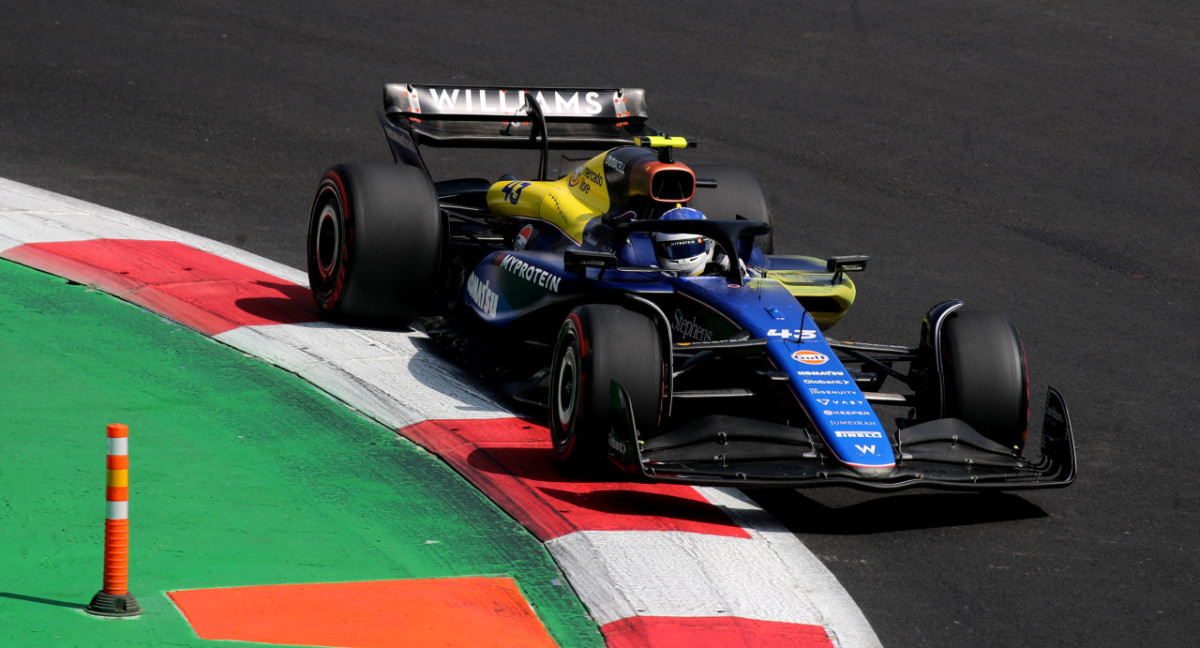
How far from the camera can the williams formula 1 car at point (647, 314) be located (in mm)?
6105

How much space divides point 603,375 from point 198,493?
5.45 ft

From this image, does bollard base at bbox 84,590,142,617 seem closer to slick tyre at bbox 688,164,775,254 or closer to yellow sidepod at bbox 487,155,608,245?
yellow sidepod at bbox 487,155,608,245

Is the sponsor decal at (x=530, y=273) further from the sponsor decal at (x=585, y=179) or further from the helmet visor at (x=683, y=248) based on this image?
the sponsor decal at (x=585, y=179)

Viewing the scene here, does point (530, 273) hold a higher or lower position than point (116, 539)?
higher

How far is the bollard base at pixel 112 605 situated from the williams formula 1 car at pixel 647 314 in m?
2.04

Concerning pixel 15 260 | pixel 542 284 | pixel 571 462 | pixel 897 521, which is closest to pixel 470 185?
pixel 542 284

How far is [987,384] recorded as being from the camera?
6582 mm

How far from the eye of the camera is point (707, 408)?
7.07 m

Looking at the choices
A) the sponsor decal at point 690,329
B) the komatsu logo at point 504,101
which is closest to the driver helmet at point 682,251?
the sponsor decal at point 690,329

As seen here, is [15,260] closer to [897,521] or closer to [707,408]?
[707,408]

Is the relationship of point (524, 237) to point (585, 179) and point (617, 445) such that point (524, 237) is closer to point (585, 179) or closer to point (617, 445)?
point (585, 179)

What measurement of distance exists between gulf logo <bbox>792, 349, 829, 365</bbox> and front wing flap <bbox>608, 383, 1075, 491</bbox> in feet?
1.27

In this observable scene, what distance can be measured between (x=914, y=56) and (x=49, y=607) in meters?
11.9

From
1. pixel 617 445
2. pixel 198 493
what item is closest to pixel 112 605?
pixel 198 493
